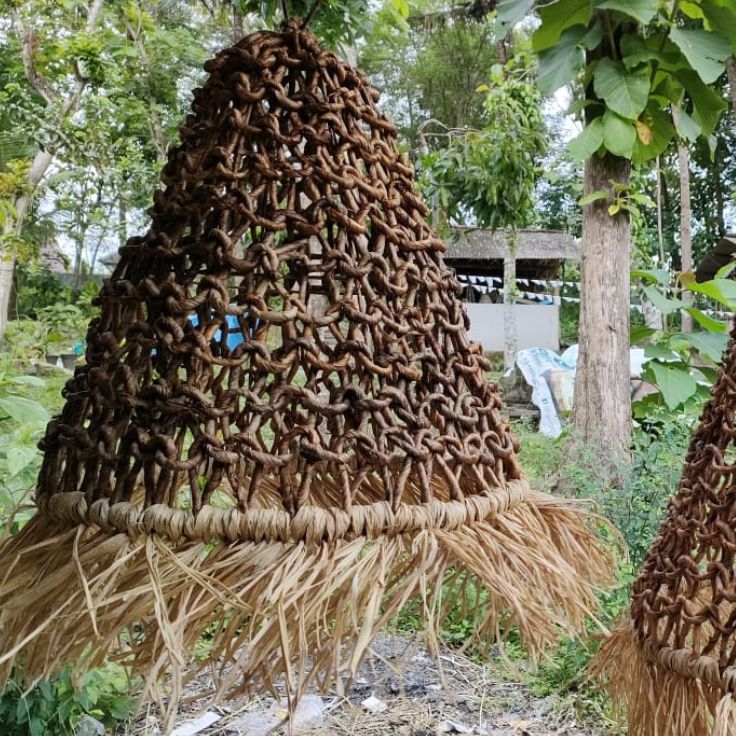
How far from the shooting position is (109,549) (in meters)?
0.41

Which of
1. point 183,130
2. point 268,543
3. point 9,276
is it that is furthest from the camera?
point 9,276

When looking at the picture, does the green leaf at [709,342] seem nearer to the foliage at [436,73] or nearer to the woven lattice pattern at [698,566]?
the woven lattice pattern at [698,566]

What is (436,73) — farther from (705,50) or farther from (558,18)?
(558,18)

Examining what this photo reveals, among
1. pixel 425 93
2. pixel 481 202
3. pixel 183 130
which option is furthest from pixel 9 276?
pixel 425 93

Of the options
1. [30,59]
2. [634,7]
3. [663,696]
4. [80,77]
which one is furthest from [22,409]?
[30,59]

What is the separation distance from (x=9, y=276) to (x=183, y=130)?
11.6 feet

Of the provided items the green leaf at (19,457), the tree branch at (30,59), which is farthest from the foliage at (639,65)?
the tree branch at (30,59)

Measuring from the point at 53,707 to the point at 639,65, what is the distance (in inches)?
61.9

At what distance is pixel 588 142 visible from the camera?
5.42 ft

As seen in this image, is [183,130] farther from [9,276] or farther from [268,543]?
[9,276]

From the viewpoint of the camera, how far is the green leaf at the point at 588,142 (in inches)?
64.1

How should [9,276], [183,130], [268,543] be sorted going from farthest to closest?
[9,276]
[183,130]
[268,543]

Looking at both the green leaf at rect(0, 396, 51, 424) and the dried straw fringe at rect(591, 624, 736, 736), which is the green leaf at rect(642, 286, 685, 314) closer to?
the dried straw fringe at rect(591, 624, 736, 736)

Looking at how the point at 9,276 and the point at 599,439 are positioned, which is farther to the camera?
the point at 9,276
